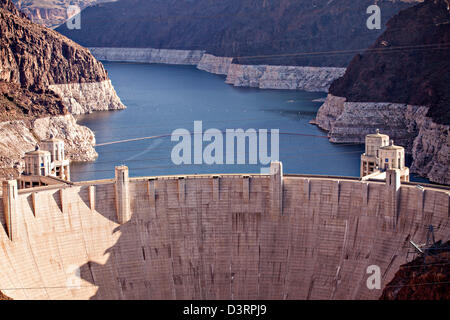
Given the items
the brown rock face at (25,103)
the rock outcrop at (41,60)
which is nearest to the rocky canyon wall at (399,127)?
the brown rock face at (25,103)

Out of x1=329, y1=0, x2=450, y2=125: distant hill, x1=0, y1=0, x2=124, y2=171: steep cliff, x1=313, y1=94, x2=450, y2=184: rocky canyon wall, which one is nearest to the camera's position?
x1=313, y1=94, x2=450, y2=184: rocky canyon wall

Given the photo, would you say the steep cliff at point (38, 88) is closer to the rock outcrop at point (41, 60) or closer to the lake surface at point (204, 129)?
the rock outcrop at point (41, 60)

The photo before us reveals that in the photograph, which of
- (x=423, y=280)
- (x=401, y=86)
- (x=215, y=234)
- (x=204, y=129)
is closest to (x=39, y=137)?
(x=204, y=129)

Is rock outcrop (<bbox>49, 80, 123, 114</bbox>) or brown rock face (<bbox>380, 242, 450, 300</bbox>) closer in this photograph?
brown rock face (<bbox>380, 242, 450, 300</bbox>)

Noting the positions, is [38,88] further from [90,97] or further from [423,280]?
[423,280]

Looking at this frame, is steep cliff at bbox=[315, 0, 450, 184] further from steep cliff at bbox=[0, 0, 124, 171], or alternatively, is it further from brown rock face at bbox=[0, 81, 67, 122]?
brown rock face at bbox=[0, 81, 67, 122]

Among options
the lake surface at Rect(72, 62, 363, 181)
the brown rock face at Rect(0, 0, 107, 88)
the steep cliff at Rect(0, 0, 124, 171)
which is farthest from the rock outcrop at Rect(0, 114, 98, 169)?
the brown rock face at Rect(0, 0, 107, 88)
